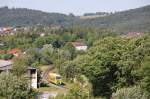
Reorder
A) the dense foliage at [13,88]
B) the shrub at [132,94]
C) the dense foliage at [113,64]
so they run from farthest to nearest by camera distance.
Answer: the dense foliage at [113,64], the dense foliage at [13,88], the shrub at [132,94]

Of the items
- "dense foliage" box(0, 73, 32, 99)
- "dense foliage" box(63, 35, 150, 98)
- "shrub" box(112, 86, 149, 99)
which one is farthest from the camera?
"dense foliage" box(63, 35, 150, 98)

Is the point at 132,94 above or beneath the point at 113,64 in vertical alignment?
beneath

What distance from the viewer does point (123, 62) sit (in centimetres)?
4528

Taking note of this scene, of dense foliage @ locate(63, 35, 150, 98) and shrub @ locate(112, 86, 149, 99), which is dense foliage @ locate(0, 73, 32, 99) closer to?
shrub @ locate(112, 86, 149, 99)

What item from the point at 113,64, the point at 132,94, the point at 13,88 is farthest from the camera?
the point at 113,64

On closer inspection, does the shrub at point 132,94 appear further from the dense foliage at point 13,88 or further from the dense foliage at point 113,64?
the dense foliage at point 13,88

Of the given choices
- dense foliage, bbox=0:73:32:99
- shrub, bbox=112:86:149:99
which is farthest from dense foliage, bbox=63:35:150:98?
dense foliage, bbox=0:73:32:99

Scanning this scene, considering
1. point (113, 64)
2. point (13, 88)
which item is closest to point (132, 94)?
point (13, 88)

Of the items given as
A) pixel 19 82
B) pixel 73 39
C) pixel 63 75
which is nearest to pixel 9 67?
pixel 63 75

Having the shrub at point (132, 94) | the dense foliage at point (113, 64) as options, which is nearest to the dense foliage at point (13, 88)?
the shrub at point (132, 94)

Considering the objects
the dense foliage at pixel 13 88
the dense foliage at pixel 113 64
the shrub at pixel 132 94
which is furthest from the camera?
the dense foliage at pixel 113 64

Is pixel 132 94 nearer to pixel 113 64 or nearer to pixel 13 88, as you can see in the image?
pixel 13 88

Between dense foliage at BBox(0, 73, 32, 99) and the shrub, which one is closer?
the shrub

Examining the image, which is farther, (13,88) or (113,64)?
(113,64)
